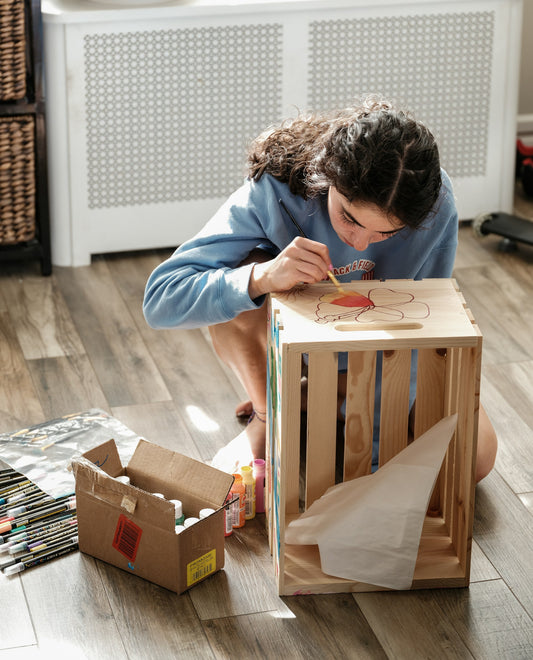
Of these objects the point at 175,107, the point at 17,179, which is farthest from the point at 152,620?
the point at 175,107

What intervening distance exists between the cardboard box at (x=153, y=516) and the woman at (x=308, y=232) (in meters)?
0.19

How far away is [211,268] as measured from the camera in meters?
1.79

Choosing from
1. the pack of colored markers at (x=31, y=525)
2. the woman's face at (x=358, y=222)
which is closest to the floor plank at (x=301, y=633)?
the pack of colored markers at (x=31, y=525)

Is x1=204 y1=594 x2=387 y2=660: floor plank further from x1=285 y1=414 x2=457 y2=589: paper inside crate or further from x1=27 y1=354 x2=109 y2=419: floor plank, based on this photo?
x1=27 y1=354 x2=109 y2=419: floor plank

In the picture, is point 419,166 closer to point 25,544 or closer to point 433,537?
point 433,537

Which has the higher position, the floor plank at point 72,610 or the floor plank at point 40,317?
the floor plank at point 40,317

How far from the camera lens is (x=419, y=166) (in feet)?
5.04

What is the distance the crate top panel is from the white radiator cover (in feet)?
4.02

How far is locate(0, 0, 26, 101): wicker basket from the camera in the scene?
8.17 feet

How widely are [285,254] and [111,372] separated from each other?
84 centimetres

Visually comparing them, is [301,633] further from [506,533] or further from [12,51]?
[12,51]

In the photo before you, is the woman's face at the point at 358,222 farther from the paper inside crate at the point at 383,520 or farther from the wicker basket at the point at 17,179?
the wicker basket at the point at 17,179

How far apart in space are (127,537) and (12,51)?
1372mm

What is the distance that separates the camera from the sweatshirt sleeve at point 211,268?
5.66ft
